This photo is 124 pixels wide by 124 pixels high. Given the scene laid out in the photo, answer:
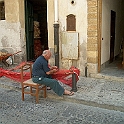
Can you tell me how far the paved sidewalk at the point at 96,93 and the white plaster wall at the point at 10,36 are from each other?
2.45 m

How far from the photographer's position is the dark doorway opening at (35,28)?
9680 millimetres

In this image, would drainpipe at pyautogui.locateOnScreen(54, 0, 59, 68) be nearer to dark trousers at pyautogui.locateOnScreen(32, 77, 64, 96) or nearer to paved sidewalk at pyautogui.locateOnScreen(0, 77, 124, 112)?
paved sidewalk at pyautogui.locateOnScreen(0, 77, 124, 112)

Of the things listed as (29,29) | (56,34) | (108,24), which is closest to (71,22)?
(56,34)

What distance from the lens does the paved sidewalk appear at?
17.3ft

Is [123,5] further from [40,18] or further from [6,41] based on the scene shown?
[6,41]

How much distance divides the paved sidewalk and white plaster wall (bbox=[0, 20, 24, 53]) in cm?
245

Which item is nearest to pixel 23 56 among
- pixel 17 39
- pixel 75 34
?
pixel 17 39

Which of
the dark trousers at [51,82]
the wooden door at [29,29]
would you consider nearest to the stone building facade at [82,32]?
the wooden door at [29,29]

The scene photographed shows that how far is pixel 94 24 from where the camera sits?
7180 mm

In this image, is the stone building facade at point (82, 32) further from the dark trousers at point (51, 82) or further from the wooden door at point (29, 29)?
the dark trousers at point (51, 82)

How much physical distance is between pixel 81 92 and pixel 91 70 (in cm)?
164

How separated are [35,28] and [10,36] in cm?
182

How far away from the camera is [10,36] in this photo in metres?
9.40

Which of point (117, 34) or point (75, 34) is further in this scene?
point (117, 34)
